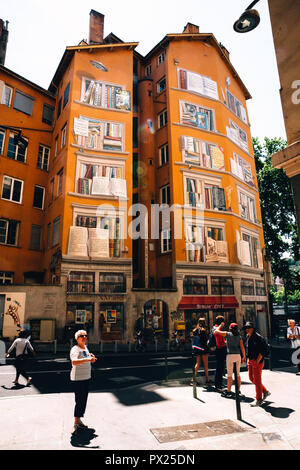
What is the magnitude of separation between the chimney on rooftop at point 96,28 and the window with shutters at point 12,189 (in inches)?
604

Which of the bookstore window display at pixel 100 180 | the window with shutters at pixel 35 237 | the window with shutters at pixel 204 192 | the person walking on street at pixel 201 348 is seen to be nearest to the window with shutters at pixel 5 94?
the bookstore window display at pixel 100 180

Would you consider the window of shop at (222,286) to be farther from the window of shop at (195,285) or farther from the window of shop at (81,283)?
the window of shop at (81,283)

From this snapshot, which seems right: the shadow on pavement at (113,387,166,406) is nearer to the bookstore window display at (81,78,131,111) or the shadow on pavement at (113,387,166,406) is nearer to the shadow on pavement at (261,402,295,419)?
the shadow on pavement at (261,402,295,419)

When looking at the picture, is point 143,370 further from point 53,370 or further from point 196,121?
point 196,121

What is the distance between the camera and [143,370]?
1189 centimetres

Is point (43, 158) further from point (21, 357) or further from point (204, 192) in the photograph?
point (21, 357)

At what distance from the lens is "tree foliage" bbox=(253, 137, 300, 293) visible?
115ft

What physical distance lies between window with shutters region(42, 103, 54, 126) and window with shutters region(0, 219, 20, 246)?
10808 millimetres

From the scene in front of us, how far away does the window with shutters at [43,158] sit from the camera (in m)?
27.8

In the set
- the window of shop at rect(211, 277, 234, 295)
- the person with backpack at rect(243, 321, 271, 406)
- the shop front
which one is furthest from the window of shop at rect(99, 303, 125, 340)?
the person with backpack at rect(243, 321, 271, 406)
